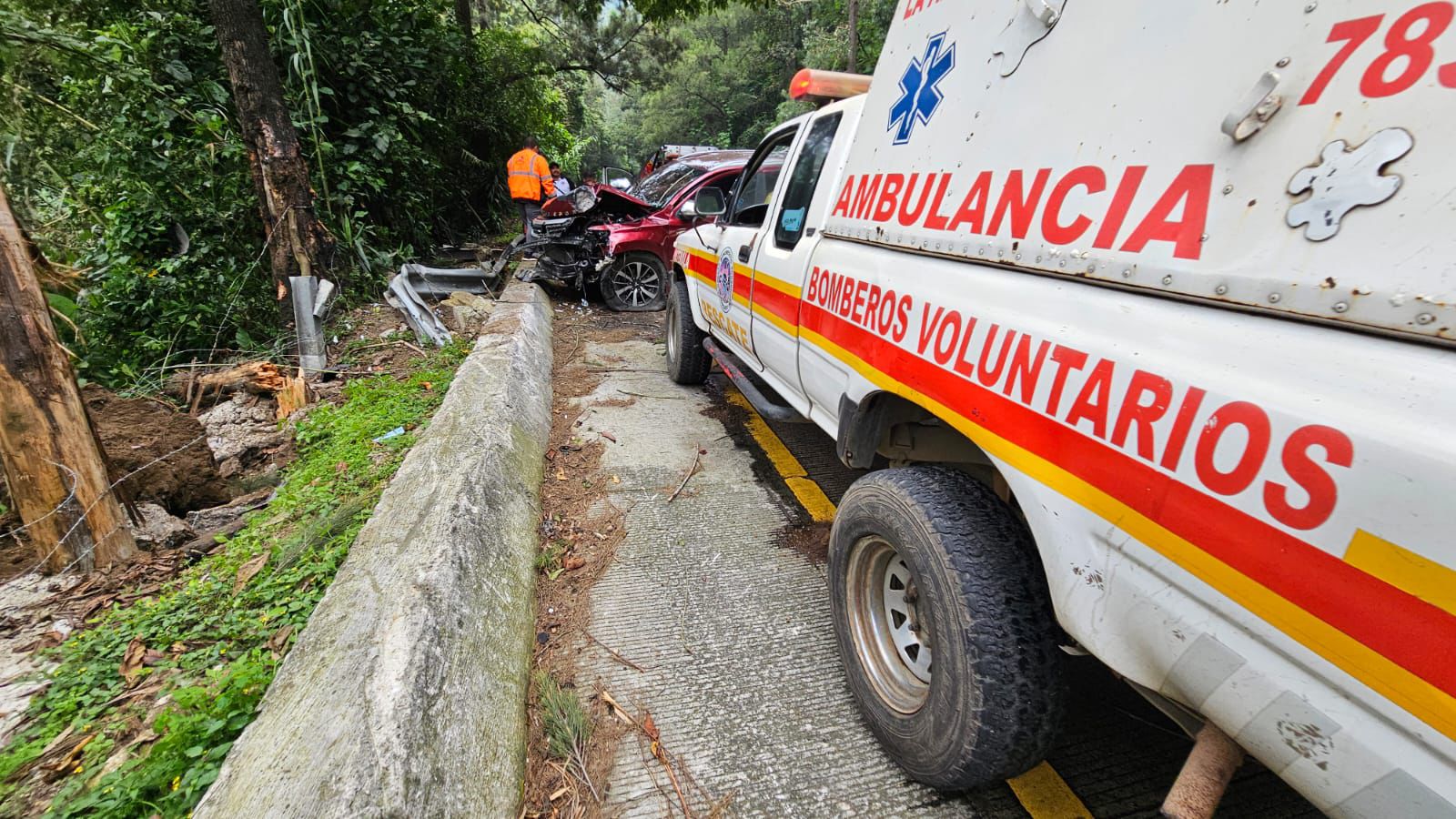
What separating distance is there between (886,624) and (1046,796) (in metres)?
0.63

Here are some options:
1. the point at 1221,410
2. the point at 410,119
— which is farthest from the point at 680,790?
the point at 410,119

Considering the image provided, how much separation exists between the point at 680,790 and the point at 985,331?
156 centimetres

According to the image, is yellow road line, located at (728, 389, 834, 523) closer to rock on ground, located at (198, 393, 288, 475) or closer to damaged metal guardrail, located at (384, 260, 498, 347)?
damaged metal guardrail, located at (384, 260, 498, 347)

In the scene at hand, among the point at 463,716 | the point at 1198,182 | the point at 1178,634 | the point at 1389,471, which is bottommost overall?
the point at 463,716

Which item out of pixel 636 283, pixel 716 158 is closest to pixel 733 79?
pixel 716 158

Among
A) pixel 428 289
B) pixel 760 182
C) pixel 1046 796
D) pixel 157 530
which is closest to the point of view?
pixel 1046 796

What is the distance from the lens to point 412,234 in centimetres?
838

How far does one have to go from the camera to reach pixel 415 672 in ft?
5.42

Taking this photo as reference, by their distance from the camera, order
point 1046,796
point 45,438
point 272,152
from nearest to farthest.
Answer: point 1046,796
point 45,438
point 272,152

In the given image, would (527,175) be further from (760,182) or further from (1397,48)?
(1397,48)

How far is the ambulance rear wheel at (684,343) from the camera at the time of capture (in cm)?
484

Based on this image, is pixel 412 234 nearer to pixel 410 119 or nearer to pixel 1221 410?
pixel 410 119

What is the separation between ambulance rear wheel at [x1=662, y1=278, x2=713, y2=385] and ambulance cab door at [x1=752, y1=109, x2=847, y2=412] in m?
1.59


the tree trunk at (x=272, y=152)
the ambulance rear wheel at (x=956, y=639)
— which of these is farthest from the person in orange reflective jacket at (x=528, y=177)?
the ambulance rear wheel at (x=956, y=639)
